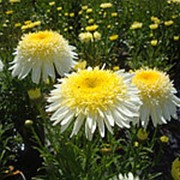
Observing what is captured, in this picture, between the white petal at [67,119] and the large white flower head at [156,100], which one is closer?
the white petal at [67,119]

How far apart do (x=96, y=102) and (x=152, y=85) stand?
0.22 metres

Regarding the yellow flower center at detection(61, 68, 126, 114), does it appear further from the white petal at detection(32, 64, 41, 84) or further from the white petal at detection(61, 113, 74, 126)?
the white petal at detection(32, 64, 41, 84)

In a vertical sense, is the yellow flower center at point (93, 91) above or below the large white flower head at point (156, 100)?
above

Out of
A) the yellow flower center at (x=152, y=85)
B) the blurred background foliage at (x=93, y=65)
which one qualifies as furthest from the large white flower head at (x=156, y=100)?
the blurred background foliage at (x=93, y=65)

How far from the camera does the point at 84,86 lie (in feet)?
3.55

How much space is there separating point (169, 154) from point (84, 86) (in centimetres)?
152

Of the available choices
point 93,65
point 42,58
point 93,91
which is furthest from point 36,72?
point 93,65

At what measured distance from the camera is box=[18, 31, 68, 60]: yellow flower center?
4.23 ft

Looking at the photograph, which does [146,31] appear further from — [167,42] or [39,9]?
[39,9]

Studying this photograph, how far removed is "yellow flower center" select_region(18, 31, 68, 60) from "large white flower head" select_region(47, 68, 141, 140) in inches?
7.6

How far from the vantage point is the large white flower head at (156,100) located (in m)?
1.16

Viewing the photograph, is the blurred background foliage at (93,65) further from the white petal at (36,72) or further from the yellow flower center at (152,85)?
the yellow flower center at (152,85)

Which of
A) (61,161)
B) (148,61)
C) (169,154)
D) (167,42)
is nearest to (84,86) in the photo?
(61,161)

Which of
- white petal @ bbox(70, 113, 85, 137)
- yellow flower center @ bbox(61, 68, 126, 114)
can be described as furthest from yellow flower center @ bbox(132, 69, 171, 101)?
white petal @ bbox(70, 113, 85, 137)
